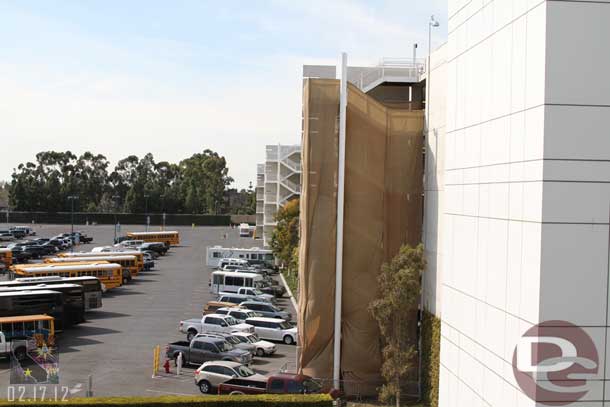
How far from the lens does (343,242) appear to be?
88.3ft

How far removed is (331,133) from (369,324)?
7.89 metres

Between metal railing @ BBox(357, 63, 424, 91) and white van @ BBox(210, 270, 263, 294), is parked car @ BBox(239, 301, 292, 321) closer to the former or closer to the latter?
white van @ BBox(210, 270, 263, 294)

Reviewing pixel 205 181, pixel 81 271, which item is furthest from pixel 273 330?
pixel 205 181

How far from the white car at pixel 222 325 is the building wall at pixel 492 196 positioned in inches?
694

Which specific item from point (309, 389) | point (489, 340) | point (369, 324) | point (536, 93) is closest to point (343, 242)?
point (369, 324)

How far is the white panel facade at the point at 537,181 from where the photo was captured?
12.0m

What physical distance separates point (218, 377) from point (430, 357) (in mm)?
8056

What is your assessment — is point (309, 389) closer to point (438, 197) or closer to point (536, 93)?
point (438, 197)

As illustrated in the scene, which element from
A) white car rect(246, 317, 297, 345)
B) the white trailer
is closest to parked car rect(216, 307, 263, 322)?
white car rect(246, 317, 297, 345)

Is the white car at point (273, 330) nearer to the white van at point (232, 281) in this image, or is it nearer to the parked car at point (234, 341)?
the parked car at point (234, 341)

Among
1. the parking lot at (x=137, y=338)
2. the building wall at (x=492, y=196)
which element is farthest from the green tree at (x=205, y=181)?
the building wall at (x=492, y=196)

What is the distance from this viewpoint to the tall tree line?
5241 inches
